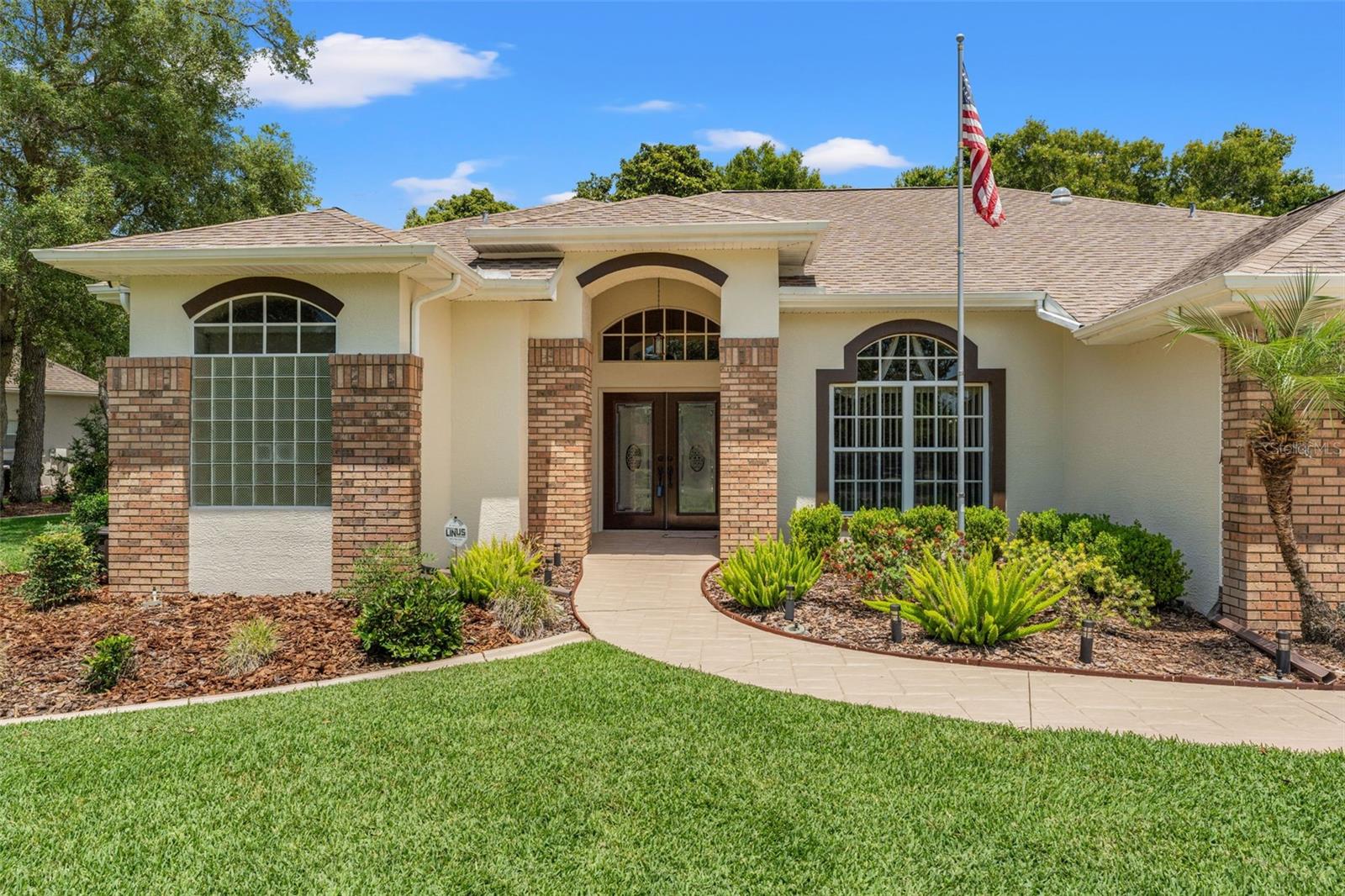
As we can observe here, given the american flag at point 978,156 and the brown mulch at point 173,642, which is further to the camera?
the american flag at point 978,156

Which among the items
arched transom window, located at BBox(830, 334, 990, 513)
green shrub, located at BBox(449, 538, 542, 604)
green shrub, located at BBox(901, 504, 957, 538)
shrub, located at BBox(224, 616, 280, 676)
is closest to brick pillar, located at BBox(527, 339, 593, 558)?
green shrub, located at BBox(449, 538, 542, 604)

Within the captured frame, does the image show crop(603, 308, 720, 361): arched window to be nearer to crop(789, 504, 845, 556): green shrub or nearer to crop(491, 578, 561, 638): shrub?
crop(789, 504, 845, 556): green shrub

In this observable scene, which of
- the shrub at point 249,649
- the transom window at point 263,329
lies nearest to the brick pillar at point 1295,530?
the shrub at point 249,649

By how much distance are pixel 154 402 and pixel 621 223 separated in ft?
19.1

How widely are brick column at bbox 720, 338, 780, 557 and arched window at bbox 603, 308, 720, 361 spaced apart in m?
2.89

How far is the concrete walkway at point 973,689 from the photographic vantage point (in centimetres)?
535

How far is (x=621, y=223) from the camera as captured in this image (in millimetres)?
10484

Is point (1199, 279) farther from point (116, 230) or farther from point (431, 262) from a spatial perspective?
point (116, 230)

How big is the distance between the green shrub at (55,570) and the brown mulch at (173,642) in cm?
15

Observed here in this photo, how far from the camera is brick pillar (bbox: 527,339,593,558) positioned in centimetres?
1109

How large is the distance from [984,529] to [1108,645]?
3.06m

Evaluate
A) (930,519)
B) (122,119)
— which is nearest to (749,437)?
(930,519)

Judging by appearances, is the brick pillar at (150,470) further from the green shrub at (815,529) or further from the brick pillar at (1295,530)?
the brick pillar at (1295,530)

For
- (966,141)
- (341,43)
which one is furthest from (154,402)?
(341,43)
